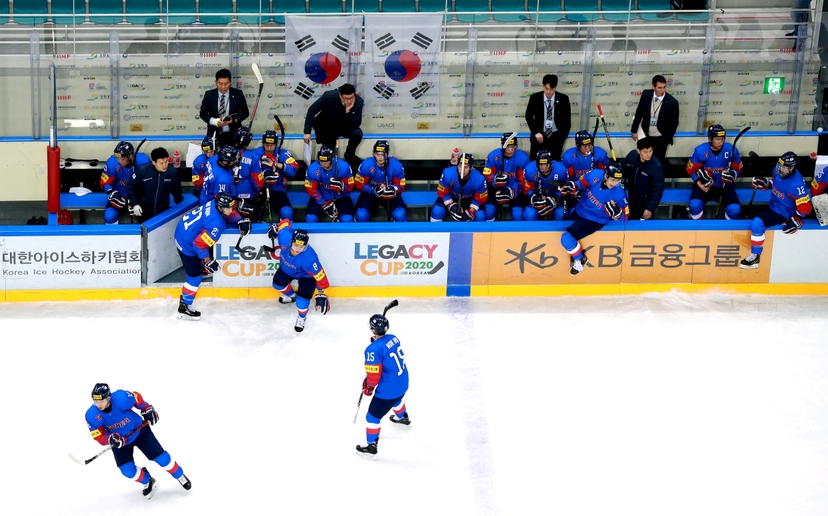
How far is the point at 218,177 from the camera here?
997cm

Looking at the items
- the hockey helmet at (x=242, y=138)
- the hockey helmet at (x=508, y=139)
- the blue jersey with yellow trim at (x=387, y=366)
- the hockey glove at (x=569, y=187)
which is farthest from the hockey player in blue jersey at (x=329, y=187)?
the blue jersey with yellow trim at (x=387, y=366)

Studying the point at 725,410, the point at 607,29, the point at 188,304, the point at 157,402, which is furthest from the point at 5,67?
the point at 725,410

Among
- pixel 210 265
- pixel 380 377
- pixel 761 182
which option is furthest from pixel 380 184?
pixel 761 182

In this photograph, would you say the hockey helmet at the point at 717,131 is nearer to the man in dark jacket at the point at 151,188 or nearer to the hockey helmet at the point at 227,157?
the hockey helmet at the point at 227,157

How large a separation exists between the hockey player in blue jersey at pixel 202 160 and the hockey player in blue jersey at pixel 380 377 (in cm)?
384

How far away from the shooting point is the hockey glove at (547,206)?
34.7 feet

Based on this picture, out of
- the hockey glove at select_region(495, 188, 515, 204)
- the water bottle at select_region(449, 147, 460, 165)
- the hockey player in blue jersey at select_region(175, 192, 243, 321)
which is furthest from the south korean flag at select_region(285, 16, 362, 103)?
the hockey player in blue jersey at select_region(175, 192, 243, 321)

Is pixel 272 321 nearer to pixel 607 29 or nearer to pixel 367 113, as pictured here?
pixel 367 113

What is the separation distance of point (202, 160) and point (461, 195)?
8.87ft

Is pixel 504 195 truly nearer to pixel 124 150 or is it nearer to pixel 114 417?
pixel 124 150

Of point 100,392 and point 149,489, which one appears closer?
point 100,392

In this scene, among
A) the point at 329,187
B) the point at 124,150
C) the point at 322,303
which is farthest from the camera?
the point at 329,187

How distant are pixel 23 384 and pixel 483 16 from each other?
20.8 ft

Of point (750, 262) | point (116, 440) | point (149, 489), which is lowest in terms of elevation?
point (149, 489)
